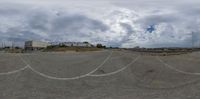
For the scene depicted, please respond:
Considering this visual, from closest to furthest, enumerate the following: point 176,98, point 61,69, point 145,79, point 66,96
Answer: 1. point 176,98
2. point 66,96
3. point 145,79
4. point 61,69

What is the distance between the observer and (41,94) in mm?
9258

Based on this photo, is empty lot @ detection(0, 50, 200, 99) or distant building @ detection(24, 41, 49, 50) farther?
distant building @ detection(24, 41, 49, 50)

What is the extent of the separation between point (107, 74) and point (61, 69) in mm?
2257

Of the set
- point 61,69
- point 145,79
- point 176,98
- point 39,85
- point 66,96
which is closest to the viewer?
point 176,98

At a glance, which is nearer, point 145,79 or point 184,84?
point 184,84

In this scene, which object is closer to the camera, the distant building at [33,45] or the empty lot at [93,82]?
the empty lot at [93,82]

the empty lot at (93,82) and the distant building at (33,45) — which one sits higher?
the distant building at (33,45)

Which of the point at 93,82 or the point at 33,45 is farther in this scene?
the point at 33,45

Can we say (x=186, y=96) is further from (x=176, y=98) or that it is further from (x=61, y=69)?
(x=61, y=69)

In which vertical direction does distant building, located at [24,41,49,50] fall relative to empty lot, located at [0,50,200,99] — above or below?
above

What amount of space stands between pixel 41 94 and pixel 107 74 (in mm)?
4202

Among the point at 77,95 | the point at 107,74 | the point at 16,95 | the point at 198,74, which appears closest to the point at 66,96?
the point at 77,95

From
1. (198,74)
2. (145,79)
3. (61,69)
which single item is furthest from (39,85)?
(198,74)

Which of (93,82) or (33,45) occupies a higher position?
(33,45)
